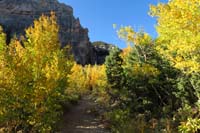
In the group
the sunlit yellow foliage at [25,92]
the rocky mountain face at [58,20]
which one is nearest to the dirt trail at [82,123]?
Result: the sunlit yellow foliage at [25,92]

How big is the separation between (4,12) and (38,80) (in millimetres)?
98838

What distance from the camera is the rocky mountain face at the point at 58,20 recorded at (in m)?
106

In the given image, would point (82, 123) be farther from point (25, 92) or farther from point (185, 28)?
point (185, 28)

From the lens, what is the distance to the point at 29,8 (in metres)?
116

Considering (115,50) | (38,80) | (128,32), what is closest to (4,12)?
(115,50)

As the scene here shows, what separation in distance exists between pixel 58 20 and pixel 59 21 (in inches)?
20.1

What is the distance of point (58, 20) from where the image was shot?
116 meters

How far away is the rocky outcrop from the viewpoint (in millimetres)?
106062

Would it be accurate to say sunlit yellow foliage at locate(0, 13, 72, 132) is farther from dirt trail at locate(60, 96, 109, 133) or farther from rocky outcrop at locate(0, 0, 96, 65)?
rocky outcrop at locate(0, 0, 96, 65)

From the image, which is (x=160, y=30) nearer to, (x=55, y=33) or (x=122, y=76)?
(x=55, y=33)

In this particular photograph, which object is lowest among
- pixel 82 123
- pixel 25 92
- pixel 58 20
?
pixel 82 123

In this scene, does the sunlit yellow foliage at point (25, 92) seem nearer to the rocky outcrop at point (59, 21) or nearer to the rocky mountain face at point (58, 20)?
the rocky mountain face at point (58, 20)

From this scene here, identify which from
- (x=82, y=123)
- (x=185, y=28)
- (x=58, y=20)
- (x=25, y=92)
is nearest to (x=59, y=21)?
(x=58, y=20)

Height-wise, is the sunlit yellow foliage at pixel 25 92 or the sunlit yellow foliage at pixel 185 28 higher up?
Result: the sunlit yellow foliage at pixel 185 28
